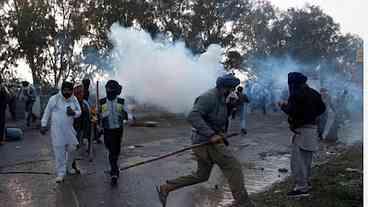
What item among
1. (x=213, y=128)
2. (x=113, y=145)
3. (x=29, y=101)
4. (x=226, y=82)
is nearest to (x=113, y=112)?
(x=113, y=145)

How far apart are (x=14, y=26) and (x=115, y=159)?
18119mm

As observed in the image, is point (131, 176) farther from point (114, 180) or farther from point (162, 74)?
point (162, 74)

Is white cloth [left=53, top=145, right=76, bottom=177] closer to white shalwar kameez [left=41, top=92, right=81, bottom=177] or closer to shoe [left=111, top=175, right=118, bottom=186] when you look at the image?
white shalwar kameez [left=41, top=92, right=81, bottom=177]

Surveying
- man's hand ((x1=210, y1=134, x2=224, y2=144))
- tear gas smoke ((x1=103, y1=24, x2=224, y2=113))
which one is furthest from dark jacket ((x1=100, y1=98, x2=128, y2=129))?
tear gas smoke ((x1=103, y1=24, x2=224, y2=113))

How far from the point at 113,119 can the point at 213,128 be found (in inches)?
100

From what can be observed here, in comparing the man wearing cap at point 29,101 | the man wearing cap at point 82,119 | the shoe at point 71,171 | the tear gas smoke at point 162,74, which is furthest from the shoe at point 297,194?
the tear gas smoke at point 162,74

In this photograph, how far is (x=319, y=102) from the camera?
24.6ft

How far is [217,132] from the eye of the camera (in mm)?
6547

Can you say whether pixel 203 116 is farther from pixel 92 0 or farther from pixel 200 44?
pixel 200 44

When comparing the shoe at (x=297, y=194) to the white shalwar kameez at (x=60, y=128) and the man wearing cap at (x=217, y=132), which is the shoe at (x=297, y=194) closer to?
the man wearing cap at (x=217, y=132)

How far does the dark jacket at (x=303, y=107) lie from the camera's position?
7.32m

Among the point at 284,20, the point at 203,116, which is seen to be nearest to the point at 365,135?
the point at 203,116

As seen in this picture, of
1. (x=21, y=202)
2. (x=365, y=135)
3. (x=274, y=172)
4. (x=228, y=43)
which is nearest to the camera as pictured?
(x=365, y=135)

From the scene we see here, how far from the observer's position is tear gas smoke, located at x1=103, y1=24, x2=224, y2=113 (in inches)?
1006
